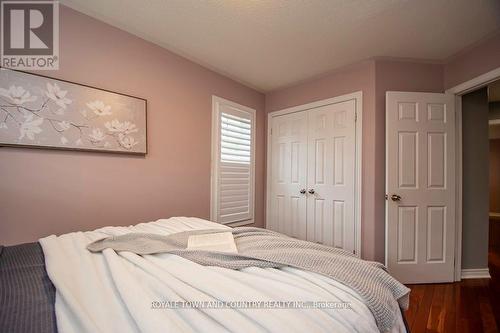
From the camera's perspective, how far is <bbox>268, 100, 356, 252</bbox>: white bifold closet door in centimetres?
252

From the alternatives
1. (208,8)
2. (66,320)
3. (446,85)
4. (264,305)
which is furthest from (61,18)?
(446,85)

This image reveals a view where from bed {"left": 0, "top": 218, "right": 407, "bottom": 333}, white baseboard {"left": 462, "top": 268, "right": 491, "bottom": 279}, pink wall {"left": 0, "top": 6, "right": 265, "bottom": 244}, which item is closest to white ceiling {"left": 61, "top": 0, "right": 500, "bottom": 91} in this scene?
pink wall {"left": 0, "top": 6, "right": 265, "bottom": 244}

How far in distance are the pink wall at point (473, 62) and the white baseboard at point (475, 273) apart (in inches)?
78.6

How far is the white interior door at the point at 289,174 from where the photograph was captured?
115 inches

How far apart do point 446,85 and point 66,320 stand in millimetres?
3402

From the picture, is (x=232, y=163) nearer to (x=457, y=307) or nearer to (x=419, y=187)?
(x=419, y=187)

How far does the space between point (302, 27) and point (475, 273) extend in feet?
10.3

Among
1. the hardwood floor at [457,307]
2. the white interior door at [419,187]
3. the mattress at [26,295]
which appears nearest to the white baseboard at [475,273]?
the hardwood floor at [457,307]

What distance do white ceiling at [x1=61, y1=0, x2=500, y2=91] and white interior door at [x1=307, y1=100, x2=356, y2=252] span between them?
2.00 ft

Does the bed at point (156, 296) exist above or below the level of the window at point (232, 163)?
below

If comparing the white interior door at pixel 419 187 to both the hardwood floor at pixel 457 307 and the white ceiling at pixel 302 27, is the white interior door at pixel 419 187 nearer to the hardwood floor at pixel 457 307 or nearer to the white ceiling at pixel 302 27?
the hardwood floor at pixel 457 307

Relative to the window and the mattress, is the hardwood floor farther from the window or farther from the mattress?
the mattress

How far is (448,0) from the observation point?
5.07ft

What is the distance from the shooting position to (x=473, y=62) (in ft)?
6.86
